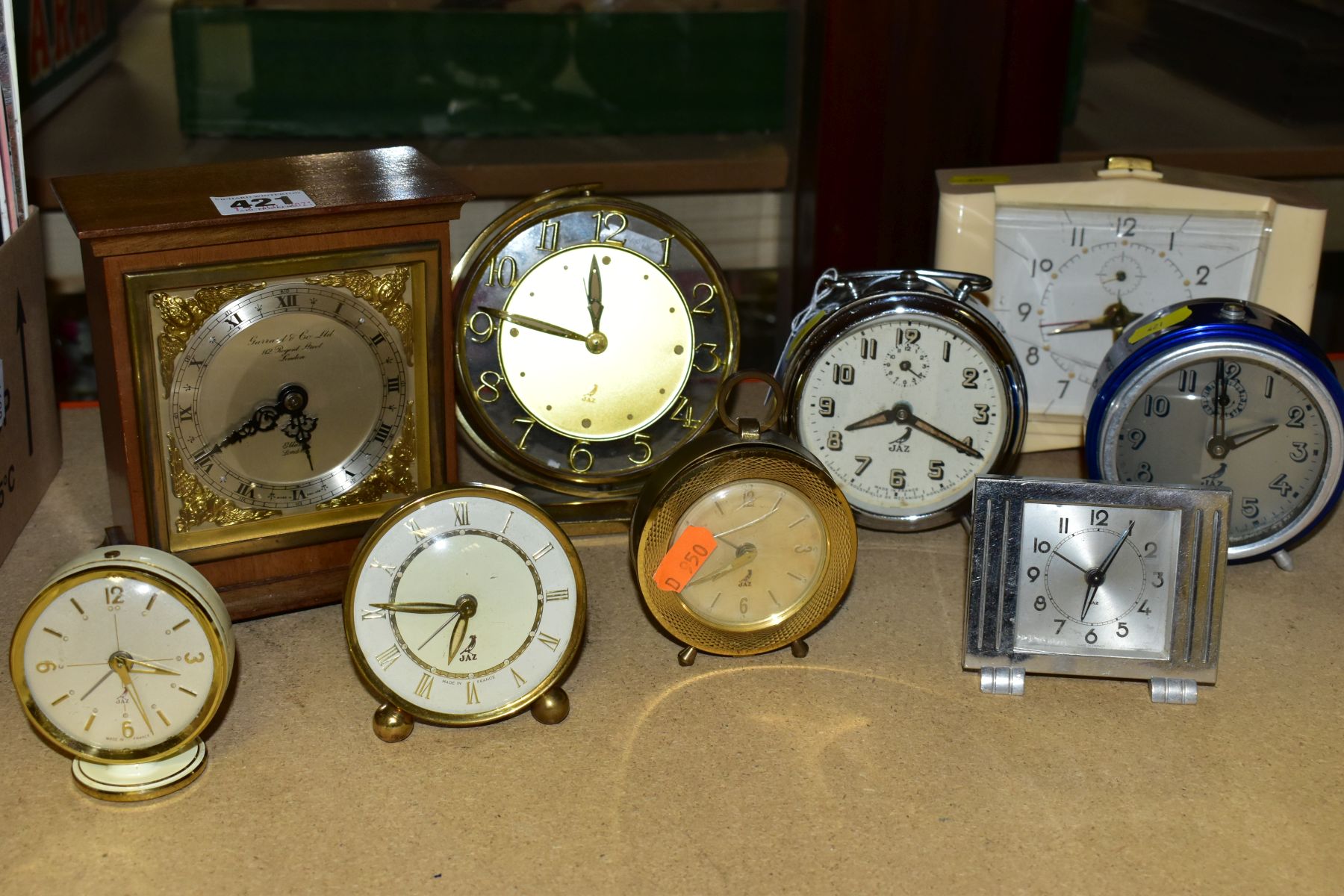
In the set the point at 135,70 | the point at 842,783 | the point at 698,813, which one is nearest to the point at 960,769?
the point at 842,783

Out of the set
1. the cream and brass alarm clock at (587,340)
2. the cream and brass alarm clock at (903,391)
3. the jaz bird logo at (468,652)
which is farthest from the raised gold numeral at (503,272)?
the jaz bird logo at (468,652)

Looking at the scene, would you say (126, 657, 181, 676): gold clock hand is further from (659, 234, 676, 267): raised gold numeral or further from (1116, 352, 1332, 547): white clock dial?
(1116, 352, 1332, 547): white clock dial

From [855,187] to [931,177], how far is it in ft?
0.38

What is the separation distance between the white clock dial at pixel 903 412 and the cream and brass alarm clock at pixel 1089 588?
0.67ft

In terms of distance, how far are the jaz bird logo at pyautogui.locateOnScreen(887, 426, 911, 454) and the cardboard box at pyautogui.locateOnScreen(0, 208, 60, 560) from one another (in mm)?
1024

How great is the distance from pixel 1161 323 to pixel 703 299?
1.71 ft

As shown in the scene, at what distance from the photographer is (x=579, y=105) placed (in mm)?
2139

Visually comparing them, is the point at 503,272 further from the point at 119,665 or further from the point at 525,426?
the point at 119,665

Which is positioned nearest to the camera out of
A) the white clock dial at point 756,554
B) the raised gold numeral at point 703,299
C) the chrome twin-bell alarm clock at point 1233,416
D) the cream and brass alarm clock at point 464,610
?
the cream and brass alarm clock at point 464,610

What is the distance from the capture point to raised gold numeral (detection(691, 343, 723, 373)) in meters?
1.62

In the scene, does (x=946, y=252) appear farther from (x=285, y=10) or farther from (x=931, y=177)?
(x=285, y=10)

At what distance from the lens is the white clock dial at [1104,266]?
66.6 inches

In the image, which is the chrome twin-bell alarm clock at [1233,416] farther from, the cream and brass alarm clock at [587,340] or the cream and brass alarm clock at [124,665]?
the cream and brass alarm clock at [124,665]

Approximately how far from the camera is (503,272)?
1.53m
